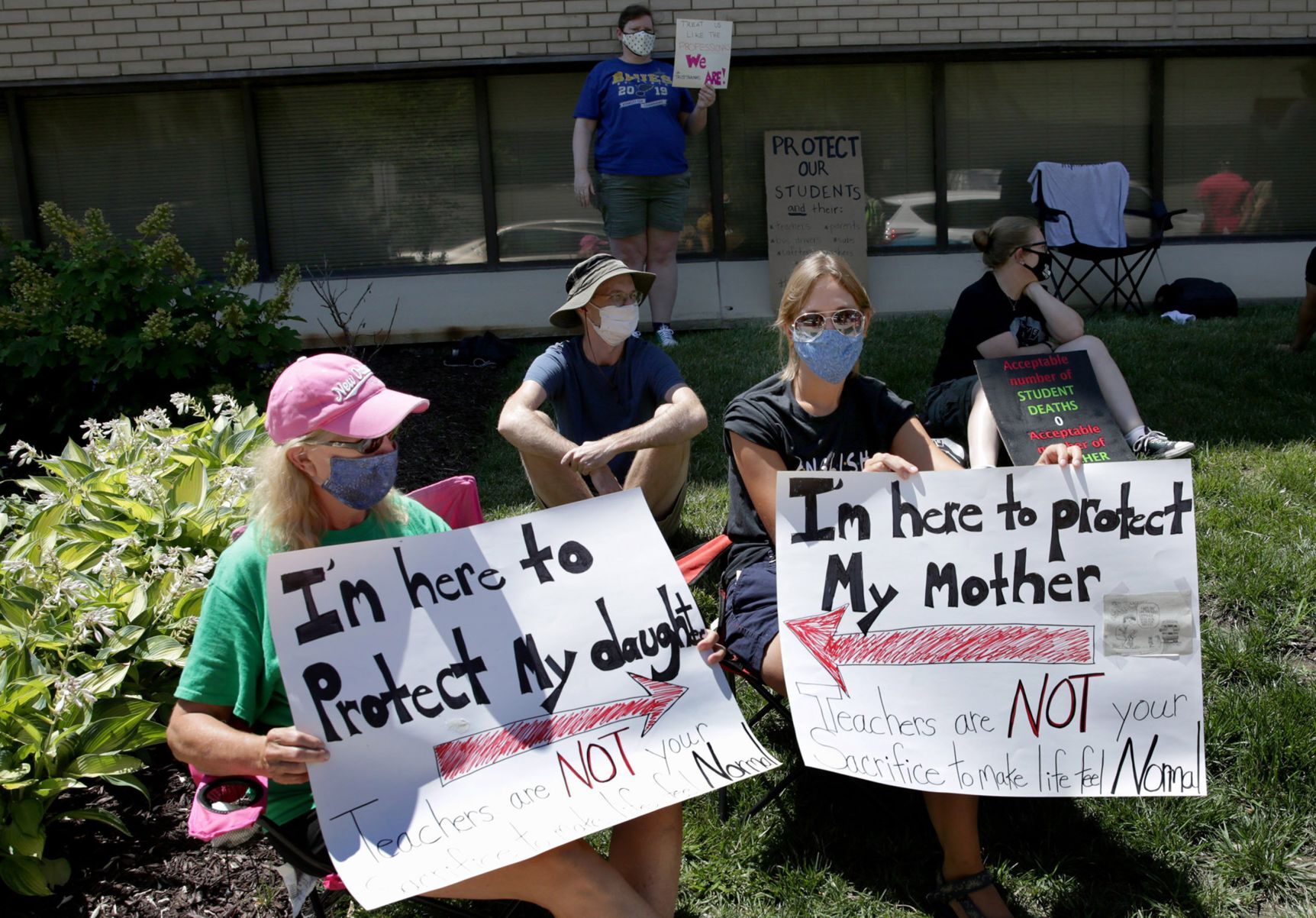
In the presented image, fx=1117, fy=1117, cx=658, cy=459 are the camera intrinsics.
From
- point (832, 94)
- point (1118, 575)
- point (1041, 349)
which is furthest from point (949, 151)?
point (1118, 575)

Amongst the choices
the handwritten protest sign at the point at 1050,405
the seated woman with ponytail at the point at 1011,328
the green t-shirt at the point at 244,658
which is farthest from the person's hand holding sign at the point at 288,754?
the seated woman with ponytail at the point at 1011,328

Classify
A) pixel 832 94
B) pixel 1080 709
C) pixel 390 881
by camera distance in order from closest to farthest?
pixel 390 881 < pixel 1080 709 < pixel 832 94

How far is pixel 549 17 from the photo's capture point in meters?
8.82

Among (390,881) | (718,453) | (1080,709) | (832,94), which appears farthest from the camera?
(832,94)

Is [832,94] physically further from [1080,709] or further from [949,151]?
[1080,709]

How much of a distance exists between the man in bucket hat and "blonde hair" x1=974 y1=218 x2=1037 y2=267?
189cm

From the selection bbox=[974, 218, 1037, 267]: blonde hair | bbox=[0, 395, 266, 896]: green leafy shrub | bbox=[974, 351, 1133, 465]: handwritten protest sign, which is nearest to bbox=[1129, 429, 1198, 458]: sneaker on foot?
bbox=[974, 351, 1133, 465]: handwritten protest sign

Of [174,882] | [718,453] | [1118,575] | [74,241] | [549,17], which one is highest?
[549,17]

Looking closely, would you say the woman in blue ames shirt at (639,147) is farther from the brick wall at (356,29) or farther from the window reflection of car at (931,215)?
the window reflection of car at (931,215)

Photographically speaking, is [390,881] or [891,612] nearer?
[390,881]

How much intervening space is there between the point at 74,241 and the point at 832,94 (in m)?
6.03

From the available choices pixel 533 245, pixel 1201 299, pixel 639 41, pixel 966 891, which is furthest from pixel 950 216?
pixel 966 891

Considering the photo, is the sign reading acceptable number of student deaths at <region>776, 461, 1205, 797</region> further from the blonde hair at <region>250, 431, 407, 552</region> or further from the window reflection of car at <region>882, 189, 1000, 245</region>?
the window reflection of car at <region>882, 189, 1000, 245</region>

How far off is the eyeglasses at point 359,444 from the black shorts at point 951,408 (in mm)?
3319
